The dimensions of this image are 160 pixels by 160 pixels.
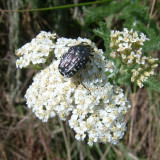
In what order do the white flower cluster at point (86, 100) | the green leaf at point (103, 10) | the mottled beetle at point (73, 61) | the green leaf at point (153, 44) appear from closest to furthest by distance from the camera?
the mottled beetle at point (73, 61) < the white flower cluster at point (86, 100) < the green leaf at point (153, 44) < the green leaf at point (103, 10)

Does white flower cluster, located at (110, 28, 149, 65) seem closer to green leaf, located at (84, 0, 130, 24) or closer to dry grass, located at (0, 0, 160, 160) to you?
green leaf, located at (84, 0, 130, 24)

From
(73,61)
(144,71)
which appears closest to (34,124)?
(73,61)

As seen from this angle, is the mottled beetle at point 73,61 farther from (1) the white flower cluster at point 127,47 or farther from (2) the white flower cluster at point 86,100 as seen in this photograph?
(1) the white flower cluster at point 127,47

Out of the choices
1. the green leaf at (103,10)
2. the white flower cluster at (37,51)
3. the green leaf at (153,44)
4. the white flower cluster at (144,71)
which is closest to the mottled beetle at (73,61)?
the white flower cluster at (37,51)

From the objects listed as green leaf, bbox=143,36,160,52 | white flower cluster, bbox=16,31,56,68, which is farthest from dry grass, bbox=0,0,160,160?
green leaf, bbox=143,36,160,52

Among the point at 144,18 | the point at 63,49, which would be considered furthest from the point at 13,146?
the point at 144,18

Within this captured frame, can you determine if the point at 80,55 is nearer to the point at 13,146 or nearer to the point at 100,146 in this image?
the point at 100,146

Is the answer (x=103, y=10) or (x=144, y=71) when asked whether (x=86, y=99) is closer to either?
(x=144, y=71)
